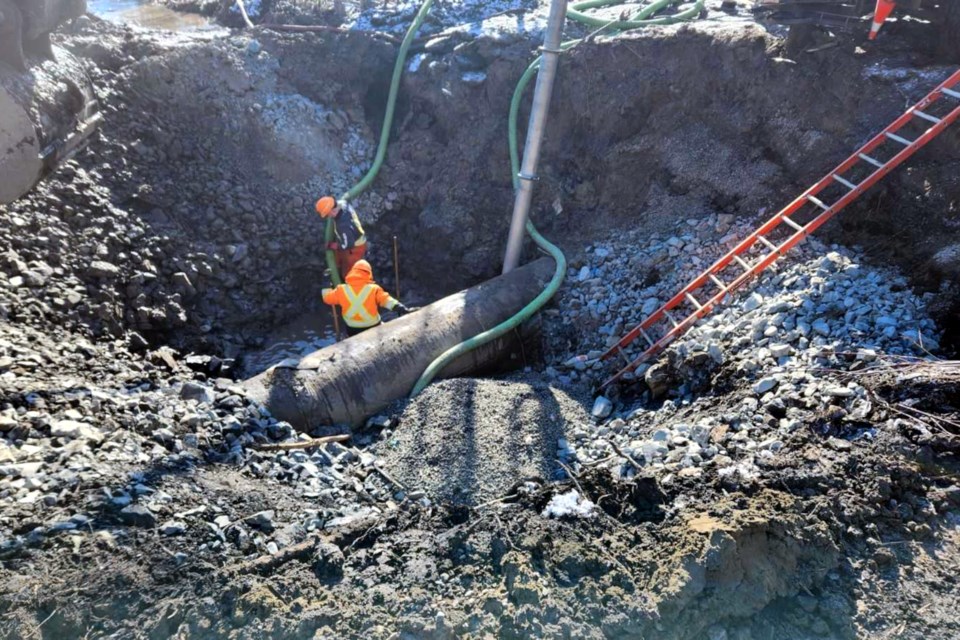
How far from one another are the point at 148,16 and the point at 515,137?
18.7ft

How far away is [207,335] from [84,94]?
105 inches

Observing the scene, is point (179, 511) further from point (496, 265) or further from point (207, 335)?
point (496, 265)

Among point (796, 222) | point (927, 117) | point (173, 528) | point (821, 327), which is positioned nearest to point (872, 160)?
point (927, 117)

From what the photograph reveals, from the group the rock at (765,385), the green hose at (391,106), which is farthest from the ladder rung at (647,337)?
the green hose at (391,106)

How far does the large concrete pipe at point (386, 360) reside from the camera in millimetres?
5102

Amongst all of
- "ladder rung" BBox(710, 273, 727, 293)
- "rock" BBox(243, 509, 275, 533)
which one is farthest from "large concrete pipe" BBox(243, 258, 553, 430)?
"ladder rung" BBox(710, 273, 727, 293)

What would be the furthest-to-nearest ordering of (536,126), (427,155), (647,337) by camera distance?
(427,155) → (536,126) → (647,337)

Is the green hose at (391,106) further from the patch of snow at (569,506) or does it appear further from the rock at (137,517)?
the patch of snow at (569,506)

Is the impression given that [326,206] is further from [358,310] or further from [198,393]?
[198,393]

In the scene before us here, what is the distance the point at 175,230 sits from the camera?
6.54m

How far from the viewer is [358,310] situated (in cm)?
593

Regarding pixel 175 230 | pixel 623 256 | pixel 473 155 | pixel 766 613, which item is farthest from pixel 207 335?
pixel 766 613

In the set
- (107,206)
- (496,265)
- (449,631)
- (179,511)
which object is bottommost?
(496,265)

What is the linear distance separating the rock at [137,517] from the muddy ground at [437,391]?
0.02 metres
